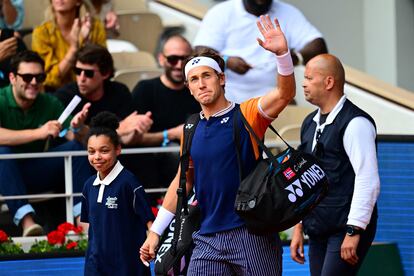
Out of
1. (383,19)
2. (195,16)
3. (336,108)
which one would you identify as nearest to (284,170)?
(336,108)

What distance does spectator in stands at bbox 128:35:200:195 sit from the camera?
33.3 ft

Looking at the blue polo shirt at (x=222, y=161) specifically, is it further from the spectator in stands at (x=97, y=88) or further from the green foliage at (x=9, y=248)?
the spectator in stands at (x=97, y=88)

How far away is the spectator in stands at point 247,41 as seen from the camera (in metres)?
10.8

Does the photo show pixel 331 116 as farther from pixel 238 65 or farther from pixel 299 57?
pixel 299 57

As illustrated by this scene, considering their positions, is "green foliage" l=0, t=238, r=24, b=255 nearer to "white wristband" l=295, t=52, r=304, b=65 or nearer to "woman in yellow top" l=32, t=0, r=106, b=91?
"woman in yellow top" l=32, t=0, r=106, b=91

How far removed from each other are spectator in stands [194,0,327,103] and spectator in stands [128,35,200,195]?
0.33 metres

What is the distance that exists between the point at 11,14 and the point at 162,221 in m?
5.25

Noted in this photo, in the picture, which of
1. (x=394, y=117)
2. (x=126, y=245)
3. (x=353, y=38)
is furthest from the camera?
(x=353, y=38)

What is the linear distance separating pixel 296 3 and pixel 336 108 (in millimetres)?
7940

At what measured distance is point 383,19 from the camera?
14.6 metres

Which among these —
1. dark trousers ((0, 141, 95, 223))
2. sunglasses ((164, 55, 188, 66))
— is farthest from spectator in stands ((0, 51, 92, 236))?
sunglasses ((164, 55, 188, 66))

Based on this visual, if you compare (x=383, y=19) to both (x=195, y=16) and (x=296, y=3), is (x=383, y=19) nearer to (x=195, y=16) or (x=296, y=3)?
(x=296, y=3)

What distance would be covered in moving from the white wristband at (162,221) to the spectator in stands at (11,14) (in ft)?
16.4

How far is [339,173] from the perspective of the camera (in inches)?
285
